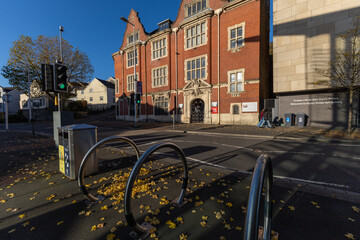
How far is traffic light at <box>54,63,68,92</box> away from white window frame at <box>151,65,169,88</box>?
57.5ft

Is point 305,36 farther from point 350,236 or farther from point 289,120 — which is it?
point 350,236

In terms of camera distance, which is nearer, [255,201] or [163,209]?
[255,201]

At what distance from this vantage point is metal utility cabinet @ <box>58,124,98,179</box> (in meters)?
3.88

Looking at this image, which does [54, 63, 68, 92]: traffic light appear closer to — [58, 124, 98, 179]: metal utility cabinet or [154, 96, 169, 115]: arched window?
[58, 124, 98, 179]: metal utility cabinet

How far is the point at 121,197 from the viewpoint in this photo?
10.3 ft

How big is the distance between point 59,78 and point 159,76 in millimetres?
18709

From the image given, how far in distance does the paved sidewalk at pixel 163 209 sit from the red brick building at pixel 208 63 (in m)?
14.4

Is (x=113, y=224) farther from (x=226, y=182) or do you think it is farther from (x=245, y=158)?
(x=245, y=158)

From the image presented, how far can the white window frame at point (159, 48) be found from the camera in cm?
2348

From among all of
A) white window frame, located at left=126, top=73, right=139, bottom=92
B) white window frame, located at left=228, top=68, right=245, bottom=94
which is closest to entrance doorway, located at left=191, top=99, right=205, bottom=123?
white window frame, located at left=228, top=68, right=245, bottom=94

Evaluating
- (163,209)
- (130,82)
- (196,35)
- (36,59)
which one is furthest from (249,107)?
(36,59)

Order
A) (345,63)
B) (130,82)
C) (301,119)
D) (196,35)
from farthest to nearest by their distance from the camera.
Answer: (130,82)
(196,35)
(301,119)
(345,63)

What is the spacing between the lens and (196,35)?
20062 millimetres

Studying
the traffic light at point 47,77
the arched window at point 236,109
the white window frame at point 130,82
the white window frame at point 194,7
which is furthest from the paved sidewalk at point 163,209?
the white window frame at point 130,82
